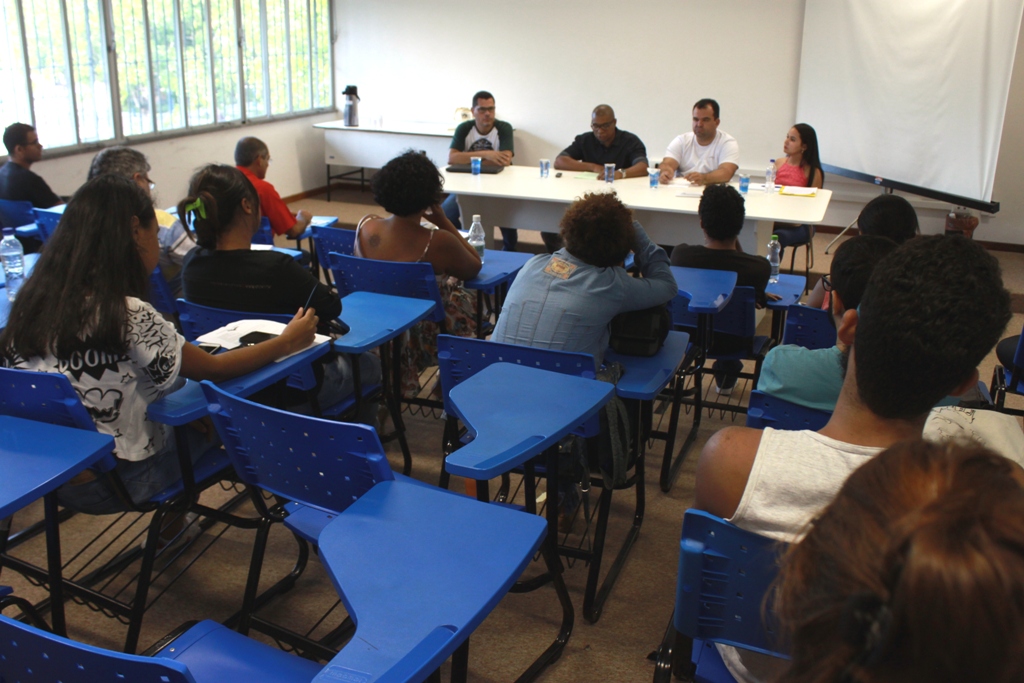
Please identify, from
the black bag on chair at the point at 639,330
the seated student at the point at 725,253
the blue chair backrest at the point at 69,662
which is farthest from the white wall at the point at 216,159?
the blue chair backrest at the point at 69,662

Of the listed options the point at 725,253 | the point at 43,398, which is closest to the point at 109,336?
the point at 43,398

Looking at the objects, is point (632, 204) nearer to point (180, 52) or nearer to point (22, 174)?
point (22, 174)

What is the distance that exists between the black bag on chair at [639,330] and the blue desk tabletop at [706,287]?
1.22ft

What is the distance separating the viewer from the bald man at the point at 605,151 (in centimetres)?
579

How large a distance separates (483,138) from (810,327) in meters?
4.46

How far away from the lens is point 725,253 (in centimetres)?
343

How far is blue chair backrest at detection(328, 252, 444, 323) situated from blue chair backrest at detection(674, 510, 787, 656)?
184 centimetres

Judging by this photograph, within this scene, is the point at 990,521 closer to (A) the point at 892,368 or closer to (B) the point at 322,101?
(A) the point at 892,368

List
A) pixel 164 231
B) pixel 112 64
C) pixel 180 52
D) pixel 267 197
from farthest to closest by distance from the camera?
pixel 180 52
pixel 112 64
pixel 267 197
pixel 164 231

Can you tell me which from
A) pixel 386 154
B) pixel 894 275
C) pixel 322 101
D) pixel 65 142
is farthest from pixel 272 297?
pixel 322 101

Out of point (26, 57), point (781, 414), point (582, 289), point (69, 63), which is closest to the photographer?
point (781, 414)

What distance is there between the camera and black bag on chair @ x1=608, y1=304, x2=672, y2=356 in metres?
2.45

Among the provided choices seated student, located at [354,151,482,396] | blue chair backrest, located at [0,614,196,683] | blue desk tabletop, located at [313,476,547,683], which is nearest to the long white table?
seated student, located at [354,151,482,396]

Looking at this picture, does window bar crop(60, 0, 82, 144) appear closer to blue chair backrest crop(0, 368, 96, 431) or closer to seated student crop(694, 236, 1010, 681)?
blue chair backrest crop(0, 368, 96, 431)
